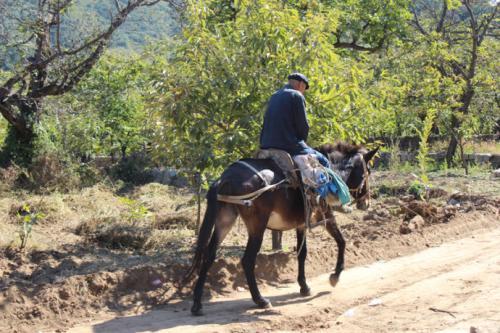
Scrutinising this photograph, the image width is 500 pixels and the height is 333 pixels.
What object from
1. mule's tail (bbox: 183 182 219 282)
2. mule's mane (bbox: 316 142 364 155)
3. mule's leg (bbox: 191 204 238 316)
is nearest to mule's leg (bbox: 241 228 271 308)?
mule's leg (bbox: 191 204 238 316)

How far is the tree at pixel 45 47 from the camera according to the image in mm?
12445

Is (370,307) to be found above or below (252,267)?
below

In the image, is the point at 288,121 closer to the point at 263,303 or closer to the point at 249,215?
the point at 249,215

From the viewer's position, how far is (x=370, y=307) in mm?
7367

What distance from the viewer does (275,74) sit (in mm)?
9000

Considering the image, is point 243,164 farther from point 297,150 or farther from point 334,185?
point 334,185

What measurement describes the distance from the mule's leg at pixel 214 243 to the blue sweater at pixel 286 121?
1.06m

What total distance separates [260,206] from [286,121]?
3.98 feet

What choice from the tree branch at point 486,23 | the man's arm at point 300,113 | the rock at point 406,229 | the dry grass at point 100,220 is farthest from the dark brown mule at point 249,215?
the tree branch at point 486,23

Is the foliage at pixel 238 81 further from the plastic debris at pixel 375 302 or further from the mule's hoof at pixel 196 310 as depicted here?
the plastic debris at pixel 375 302

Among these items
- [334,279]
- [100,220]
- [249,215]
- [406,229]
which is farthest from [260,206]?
[406,229]

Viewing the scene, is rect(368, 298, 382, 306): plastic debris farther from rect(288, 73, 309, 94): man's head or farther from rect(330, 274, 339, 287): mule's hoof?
rect(288, 73, 309, 94): man's head

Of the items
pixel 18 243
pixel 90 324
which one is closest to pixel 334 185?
pixel 90 324

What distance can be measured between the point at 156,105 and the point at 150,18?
646cm
